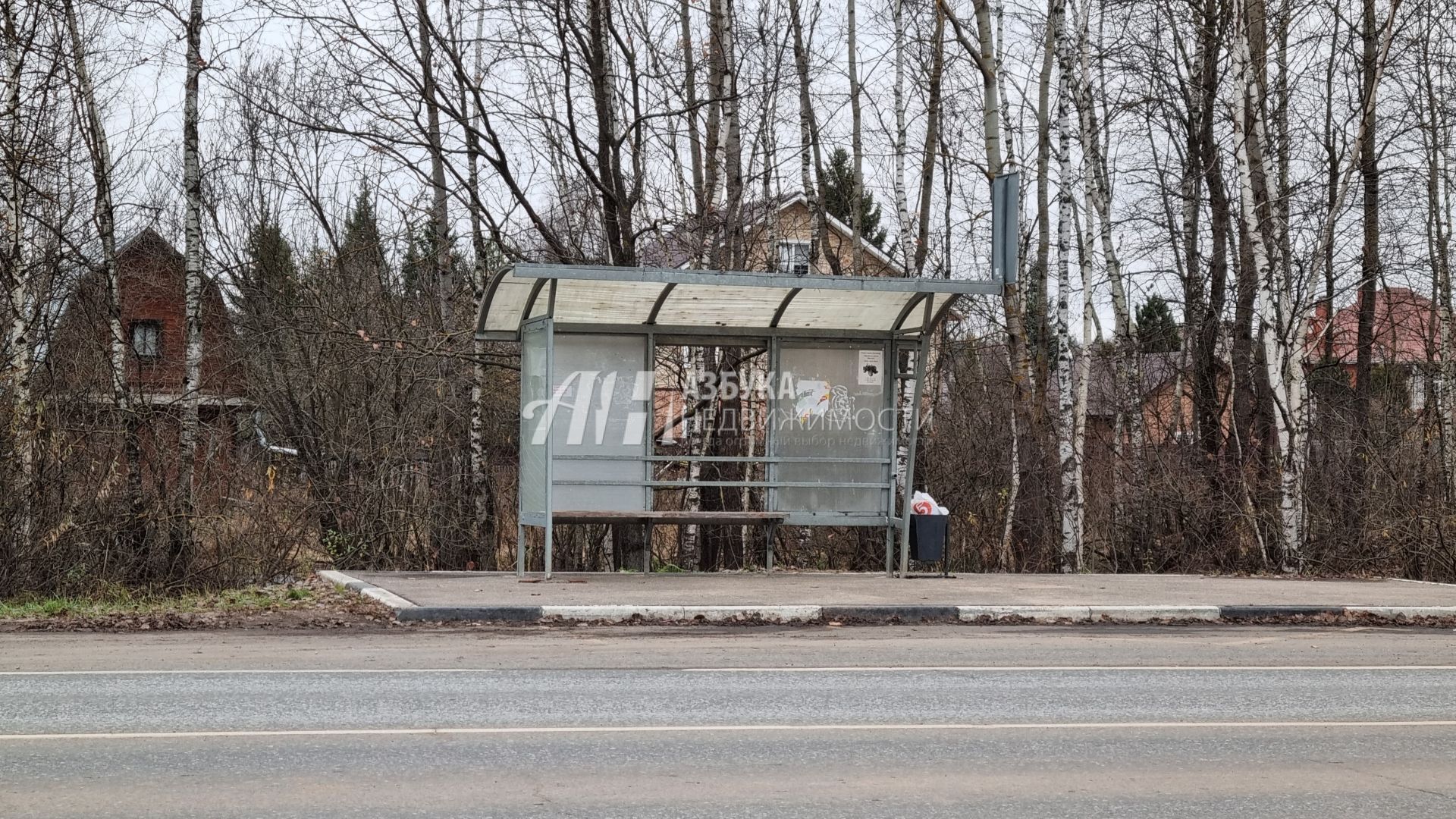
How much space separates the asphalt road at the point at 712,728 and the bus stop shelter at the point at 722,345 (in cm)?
429

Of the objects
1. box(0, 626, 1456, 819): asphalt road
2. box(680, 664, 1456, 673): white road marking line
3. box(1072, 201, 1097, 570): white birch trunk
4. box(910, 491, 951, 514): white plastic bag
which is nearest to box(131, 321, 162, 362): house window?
box(910, 491, 951, 514): white plastic bag

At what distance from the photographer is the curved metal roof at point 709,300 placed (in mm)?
14227

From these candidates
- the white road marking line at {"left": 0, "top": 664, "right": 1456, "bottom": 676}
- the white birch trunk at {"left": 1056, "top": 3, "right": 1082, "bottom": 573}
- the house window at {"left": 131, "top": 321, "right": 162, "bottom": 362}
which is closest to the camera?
the white road marking line at {"left": 0, "top": 664, "right": 1456, "bottom": 676}

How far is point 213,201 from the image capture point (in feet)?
97.7

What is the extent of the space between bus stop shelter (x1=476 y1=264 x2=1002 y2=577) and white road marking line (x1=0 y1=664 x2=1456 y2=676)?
5279 mm

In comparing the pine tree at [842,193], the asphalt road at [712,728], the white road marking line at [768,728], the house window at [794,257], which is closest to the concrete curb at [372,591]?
the asphalt road at [712,728]

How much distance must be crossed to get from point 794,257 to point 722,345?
12246 mm

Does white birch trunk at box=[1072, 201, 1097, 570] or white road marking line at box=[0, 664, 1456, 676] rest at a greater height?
white birch trunk at box=[1072, 201, 1097, 570]

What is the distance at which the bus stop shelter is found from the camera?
1500cm

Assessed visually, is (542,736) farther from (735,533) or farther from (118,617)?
(735,533)

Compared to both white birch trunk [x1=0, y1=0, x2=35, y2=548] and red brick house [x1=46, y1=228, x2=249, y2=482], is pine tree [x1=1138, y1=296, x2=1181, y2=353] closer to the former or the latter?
red brick house [x1=46, y1=228, x2=249, y2=482]

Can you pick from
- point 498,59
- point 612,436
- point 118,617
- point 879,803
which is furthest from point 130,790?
point 498,59

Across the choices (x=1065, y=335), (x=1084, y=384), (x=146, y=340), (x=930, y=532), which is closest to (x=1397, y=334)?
(x=1084, y=384)

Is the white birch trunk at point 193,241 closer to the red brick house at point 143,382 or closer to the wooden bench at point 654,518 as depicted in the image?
the red brick house at point 143,382
